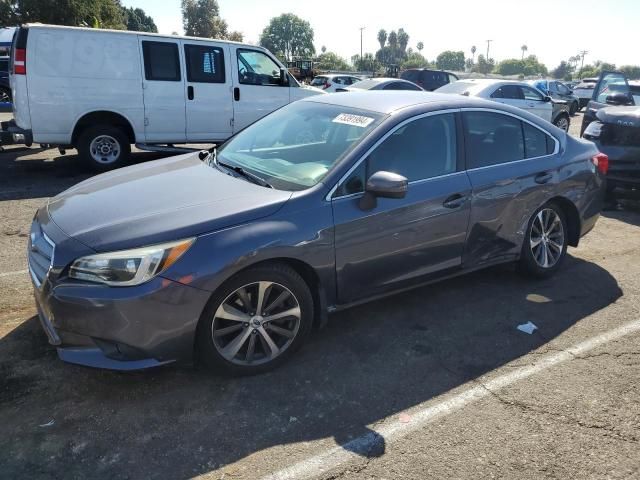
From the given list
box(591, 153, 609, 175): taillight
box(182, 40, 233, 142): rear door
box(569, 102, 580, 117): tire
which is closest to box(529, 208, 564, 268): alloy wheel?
box(591, 153, 609, 175): taillight

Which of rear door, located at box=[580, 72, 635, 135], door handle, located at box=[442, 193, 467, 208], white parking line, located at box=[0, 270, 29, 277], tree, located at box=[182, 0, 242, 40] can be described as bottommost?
white parking line, located at box=[0, 270, 29, 277]

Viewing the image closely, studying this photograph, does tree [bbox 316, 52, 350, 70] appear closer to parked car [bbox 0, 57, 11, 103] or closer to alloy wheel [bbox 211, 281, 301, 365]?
parked car [bbox 0, 57, 11, 103]

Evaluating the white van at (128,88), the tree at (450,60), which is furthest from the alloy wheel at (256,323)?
the tree at (450,60)

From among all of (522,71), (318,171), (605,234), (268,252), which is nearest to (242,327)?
(268,252)

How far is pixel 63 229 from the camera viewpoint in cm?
314

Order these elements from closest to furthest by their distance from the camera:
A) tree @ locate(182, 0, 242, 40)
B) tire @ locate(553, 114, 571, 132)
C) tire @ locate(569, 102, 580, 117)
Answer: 1. tire @ locate(553, 114, 571, 132)
2. tire @ locate(569, 102, 580, 117)
3. tree @ locate(182, 0, 242, 40)

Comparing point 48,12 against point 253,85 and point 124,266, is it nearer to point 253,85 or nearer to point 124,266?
point 253,85

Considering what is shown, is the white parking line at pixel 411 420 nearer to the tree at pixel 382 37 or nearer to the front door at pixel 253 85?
the front door at pixel 253 85

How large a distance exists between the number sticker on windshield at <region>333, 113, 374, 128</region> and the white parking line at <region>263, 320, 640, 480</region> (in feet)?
6.19

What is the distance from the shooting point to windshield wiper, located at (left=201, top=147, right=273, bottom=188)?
3602 mm

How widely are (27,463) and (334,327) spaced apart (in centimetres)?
207

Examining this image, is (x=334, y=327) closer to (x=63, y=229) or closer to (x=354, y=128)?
(x=354, y=128)

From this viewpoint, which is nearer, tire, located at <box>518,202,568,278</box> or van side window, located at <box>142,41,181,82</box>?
tire, located at <box>518,202,568,278</box>

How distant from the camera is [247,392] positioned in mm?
3129
